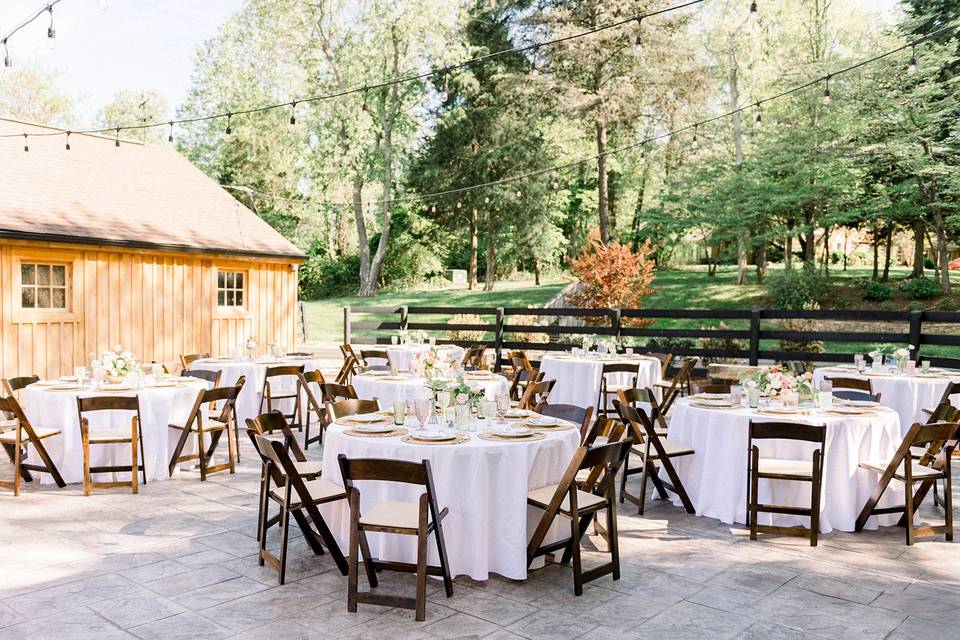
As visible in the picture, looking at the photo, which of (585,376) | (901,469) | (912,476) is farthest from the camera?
(585,376)

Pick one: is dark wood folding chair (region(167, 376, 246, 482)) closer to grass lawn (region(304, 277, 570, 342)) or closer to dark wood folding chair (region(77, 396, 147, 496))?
dark wood folding chair (region(77, 396, 147, 496))

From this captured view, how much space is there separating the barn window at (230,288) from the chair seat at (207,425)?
21.9ft

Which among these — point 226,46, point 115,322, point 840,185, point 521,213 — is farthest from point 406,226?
point 115,322

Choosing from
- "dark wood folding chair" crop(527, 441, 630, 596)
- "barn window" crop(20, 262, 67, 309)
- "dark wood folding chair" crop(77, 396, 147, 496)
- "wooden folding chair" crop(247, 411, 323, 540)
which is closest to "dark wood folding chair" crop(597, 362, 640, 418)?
"dark wood folding chair" crop(527, 441, 630, 596)

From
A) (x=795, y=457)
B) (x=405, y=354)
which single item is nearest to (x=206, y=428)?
(x=405, y=354)

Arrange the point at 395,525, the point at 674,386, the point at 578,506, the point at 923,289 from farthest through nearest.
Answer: the point at 923,289
the point at 674,386
the point at 578,506
the point at 395,525

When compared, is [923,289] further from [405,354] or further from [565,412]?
[565,412]

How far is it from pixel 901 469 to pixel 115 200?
41.2 feet

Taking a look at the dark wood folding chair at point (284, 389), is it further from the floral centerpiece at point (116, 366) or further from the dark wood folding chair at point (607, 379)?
the dark wood folding chair at point (607, 379)

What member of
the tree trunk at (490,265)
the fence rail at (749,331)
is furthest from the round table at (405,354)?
the tree trunk at (490,265)

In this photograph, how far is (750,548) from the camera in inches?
211

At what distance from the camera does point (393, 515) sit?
426 centimetres

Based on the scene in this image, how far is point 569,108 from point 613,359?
1623cm

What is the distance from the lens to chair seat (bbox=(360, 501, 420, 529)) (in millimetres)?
4082
